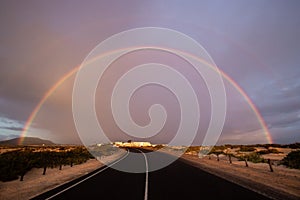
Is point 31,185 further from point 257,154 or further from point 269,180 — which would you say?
point 257,154

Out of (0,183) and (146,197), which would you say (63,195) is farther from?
(0,183)

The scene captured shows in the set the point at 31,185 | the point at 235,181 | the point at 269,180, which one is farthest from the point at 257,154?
the point at 31,185

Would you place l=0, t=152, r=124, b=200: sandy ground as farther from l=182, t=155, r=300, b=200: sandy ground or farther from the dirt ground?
l=182, t=155, r=300, b=200: sandy ground

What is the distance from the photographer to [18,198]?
29.8 ft

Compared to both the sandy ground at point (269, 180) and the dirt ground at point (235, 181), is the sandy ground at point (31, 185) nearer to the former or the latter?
the dirt ground at point (235, 181)

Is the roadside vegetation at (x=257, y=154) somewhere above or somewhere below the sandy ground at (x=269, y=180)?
above

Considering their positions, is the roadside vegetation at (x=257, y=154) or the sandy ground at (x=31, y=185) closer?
the sandy ground at (x=31, y=185)

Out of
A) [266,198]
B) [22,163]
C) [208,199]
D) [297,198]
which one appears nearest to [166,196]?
[208,199]

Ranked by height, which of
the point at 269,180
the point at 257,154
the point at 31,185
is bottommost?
the point at 31,185

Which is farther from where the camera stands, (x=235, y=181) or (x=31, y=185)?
(x=235, y=181)

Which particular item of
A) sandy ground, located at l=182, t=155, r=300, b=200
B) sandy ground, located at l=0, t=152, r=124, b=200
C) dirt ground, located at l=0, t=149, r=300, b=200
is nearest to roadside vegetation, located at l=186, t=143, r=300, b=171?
sandy ground, located at l=182, t=155, r=300, b=200

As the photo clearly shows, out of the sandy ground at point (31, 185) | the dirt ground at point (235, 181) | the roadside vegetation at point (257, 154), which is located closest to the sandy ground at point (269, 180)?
the dirt ground at point (235, 181)

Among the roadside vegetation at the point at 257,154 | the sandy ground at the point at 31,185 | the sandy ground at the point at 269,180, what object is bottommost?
the sandy ground at the point at 31,185

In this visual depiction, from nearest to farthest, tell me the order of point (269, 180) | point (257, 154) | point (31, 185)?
1. point (31, 185)
2. point (269, 180)
3. point (257, 154)
